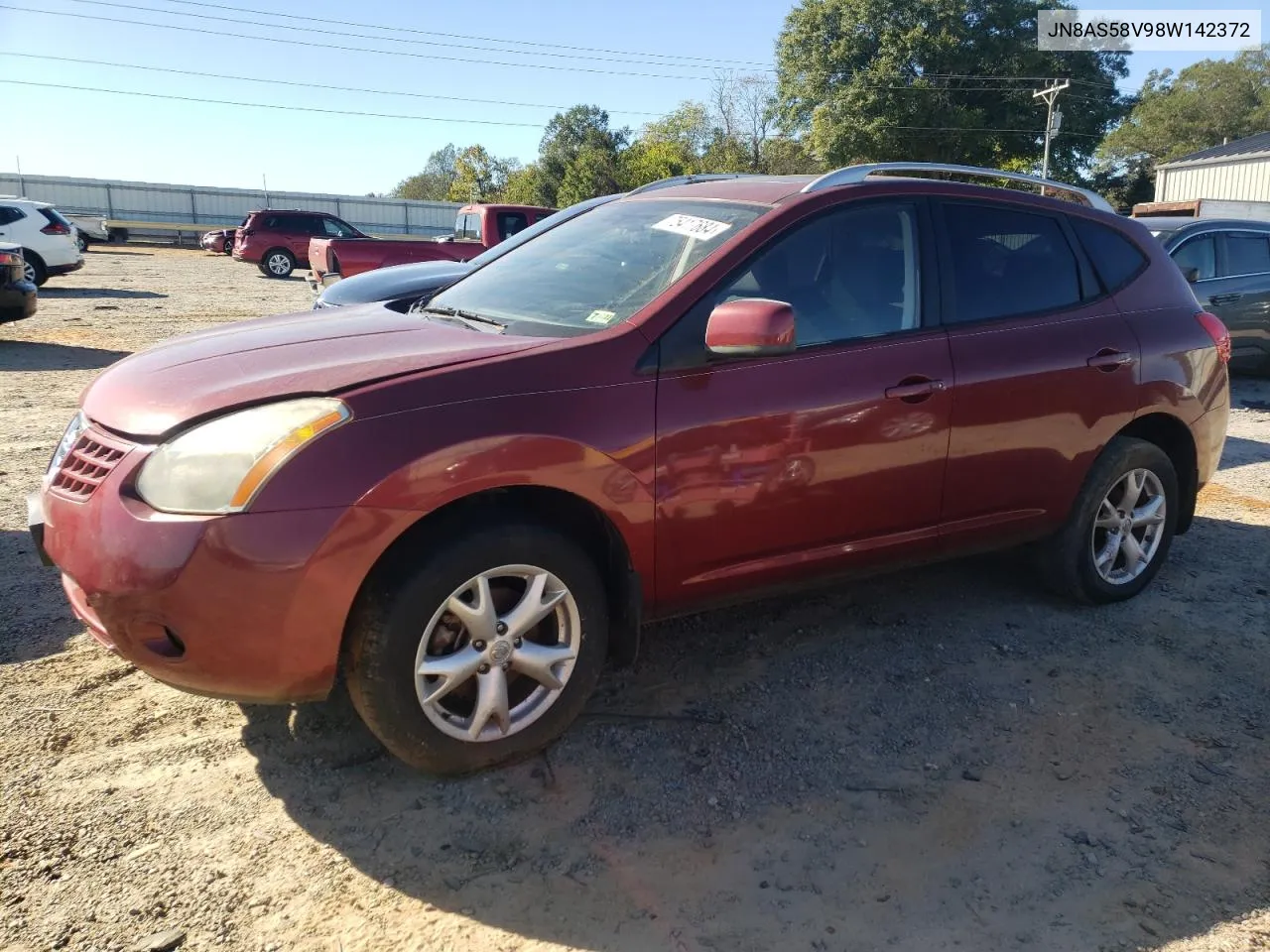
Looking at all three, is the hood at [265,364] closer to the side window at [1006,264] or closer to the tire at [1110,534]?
the side window at [1006,264]

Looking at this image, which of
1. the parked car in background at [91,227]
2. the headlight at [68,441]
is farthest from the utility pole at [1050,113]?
the headlight at [68,441]

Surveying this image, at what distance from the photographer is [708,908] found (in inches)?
94.0

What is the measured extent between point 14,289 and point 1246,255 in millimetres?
13086

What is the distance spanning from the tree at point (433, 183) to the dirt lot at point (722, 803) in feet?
278

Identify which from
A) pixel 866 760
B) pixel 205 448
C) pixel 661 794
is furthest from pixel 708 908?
pixel 205 448

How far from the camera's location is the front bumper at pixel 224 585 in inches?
94.8

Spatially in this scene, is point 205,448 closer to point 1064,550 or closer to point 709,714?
point 709,714

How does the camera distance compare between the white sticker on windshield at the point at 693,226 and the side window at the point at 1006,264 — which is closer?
the white sticker on windshield at the point at 693,226

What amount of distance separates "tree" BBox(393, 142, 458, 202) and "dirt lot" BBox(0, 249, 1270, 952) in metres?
84.9

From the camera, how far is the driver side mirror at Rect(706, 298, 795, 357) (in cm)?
291

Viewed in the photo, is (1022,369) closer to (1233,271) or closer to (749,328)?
(749,328)

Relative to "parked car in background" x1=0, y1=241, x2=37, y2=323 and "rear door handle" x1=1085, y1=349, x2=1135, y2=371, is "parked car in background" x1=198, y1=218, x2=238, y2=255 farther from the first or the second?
"rear door handle" x1=1085, y1=349, x2=1135, y2=371

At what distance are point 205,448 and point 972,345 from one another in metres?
2.68

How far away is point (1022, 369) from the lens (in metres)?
3.75
